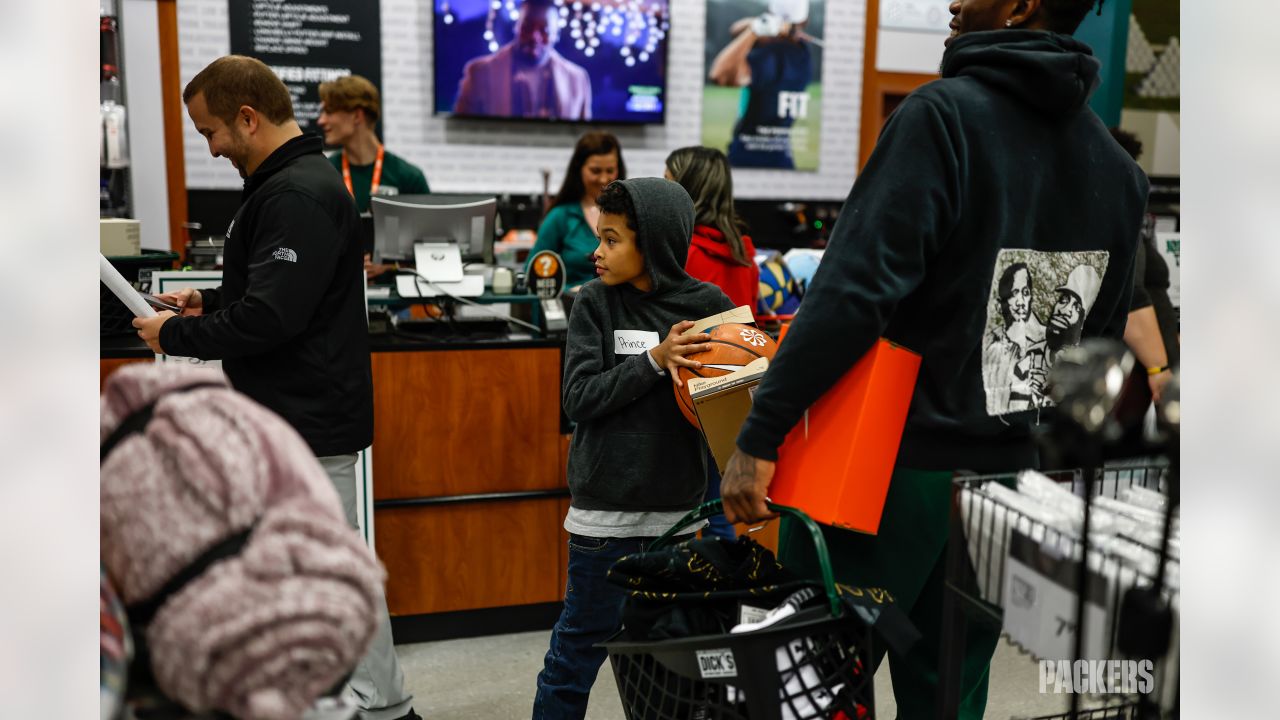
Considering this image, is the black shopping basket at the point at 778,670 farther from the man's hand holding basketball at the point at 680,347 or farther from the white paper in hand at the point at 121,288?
the white paper in hand at the point at 121,288

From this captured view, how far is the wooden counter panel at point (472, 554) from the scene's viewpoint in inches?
129

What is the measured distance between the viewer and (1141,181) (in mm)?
1678

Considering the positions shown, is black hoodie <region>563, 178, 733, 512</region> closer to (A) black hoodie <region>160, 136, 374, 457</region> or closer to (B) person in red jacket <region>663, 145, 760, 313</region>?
(A) black hoodie <region>160, 136, 374, 457</region>

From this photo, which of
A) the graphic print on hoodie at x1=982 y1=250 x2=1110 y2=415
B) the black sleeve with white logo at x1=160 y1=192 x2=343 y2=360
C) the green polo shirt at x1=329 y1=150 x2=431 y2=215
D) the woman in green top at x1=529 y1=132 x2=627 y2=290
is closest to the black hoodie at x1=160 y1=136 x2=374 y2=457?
the black sleeve with white logo at x1=160 y1=192 x2=343 y2=360

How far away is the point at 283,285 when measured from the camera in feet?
6.93

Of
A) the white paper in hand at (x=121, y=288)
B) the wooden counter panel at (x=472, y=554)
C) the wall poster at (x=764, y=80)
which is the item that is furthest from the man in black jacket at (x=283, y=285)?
the wall poster at (x=764, y=80)

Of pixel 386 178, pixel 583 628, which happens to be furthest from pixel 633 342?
pixel 386 178

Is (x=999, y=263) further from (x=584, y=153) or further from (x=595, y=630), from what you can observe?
(x=584, y=153)

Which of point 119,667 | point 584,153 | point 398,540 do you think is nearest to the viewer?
point 119,667

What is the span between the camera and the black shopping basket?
126 centimetres

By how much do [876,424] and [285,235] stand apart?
1.32 m

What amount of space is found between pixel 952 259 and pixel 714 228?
1.63 meters

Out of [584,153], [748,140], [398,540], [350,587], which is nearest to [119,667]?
[350,587]

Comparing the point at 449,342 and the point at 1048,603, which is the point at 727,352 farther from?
the point at 449,342
